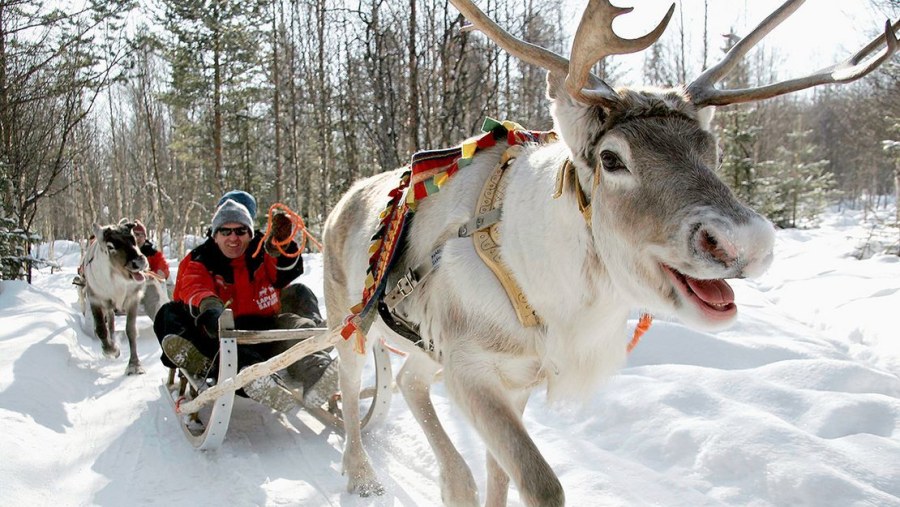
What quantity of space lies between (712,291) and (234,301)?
443 cm

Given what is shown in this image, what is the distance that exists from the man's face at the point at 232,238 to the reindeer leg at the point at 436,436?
7.15 feet

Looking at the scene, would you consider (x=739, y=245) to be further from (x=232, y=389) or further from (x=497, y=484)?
(x=232, y=389)

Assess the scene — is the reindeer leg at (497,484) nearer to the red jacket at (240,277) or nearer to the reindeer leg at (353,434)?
Result: the reindeer leg at (353,434)

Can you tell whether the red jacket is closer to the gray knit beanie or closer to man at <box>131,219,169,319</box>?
the gray knit beanie

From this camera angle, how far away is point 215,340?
4.99 m

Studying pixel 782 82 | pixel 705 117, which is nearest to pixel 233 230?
pixel 705 117

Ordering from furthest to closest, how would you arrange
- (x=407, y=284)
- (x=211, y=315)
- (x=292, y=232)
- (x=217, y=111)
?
(x=217, y=111)
(x=292, y=232)
(x=211, y=315)
(x=407, y=284)

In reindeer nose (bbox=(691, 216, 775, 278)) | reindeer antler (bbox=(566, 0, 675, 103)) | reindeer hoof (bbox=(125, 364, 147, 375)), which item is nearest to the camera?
reindeer nose (bbox=(691, 216, 775, 278))

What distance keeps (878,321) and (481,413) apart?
19.3 ft

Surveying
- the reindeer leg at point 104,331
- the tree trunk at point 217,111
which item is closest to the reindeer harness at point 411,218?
the reindeer leg at point 104,331

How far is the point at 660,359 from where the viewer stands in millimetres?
5160

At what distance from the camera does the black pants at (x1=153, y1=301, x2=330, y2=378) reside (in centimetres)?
472

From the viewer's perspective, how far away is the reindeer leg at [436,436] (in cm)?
304

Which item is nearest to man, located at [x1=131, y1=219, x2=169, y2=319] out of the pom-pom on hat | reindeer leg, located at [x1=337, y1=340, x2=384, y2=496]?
the pom-pom on hat
